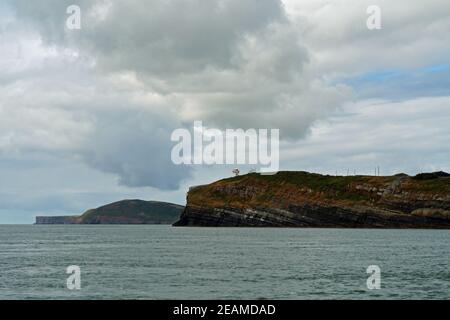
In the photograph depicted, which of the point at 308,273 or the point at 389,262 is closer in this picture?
the point at 308,273

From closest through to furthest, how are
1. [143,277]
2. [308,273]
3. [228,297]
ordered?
1. [228,297]
2. [143,277]
3. [308,273]

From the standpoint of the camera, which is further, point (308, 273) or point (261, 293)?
point (308, 273)

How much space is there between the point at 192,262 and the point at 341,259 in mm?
23758

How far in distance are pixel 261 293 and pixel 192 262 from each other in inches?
1298
